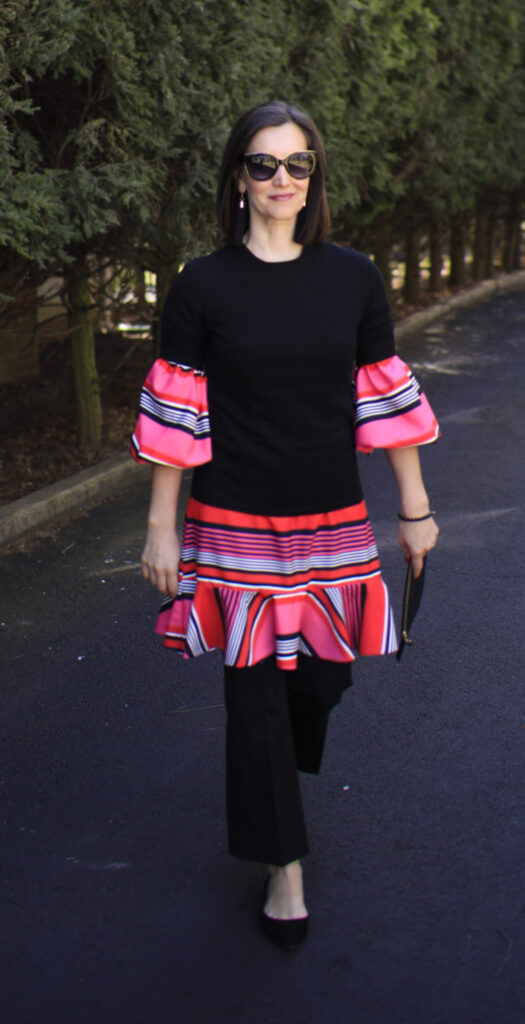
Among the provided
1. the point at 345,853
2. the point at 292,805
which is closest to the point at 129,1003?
the point at 292,805

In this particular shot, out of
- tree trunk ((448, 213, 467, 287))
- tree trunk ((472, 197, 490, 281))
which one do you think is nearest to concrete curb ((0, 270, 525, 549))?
tree trunk ((448, 213, 467, 287))

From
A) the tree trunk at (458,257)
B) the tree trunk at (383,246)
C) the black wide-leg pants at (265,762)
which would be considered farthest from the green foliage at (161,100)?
the tree trunk at (458,257)

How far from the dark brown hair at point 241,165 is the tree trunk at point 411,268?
44.5 feet

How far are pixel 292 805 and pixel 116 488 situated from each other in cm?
480

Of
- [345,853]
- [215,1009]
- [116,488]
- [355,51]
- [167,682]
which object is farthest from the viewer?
[355,51]

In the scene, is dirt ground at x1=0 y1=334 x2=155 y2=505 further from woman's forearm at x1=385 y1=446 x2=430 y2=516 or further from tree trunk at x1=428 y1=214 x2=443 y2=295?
tree trunk at x1=428 y1=214 x2=443 y2=295

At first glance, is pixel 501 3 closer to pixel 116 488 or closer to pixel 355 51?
pixel 355 51

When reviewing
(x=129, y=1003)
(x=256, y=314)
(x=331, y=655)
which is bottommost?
(x=129, y=1003)

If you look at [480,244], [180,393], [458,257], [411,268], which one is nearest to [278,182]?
[180,393]

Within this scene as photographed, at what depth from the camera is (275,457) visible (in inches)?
107

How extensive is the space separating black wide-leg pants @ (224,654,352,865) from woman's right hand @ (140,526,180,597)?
26 cm

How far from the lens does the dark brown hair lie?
8.79ft

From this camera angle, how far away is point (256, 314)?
8.61 feet

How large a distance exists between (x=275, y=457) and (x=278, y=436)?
51 mm
